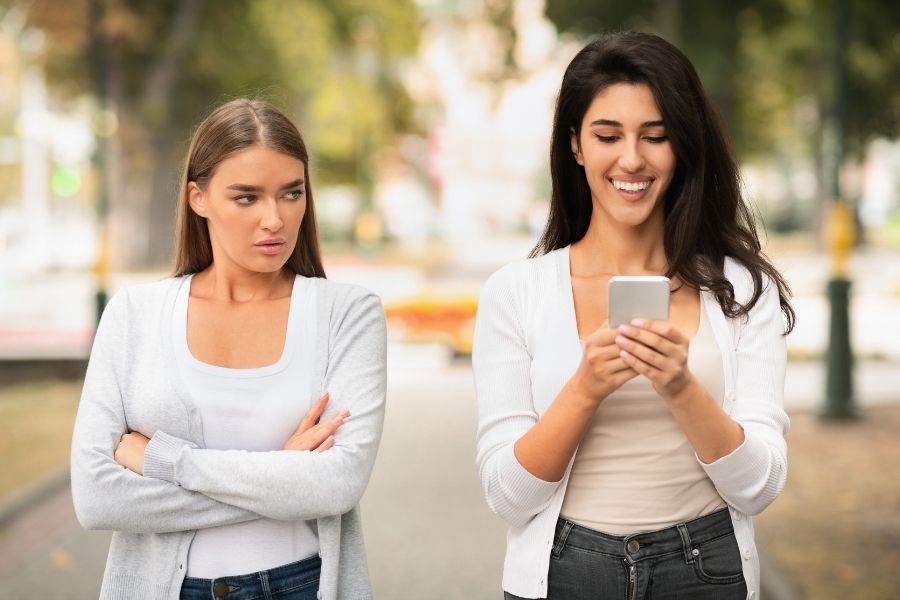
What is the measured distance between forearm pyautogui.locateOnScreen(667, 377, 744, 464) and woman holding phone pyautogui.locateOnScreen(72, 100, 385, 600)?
2.66 feet

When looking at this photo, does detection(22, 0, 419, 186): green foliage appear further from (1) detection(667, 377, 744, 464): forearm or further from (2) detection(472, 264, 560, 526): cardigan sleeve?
(1) detection(667, 377, 744, 464): forearm

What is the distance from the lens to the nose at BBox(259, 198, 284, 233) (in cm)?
294

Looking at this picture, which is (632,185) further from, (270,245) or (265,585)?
(265,585)

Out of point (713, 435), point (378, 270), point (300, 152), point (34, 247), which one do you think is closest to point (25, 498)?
point (300, 152)

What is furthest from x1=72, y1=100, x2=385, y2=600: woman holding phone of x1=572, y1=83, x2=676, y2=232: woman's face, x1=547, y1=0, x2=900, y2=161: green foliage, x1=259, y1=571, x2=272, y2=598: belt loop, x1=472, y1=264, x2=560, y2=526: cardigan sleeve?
x1=547, y1=0, x2=900, y2=161: green foliage

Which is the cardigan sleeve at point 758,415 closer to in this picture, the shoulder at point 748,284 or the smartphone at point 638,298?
the shoulder at point 748,284

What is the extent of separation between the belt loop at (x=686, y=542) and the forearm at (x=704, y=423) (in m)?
0.18

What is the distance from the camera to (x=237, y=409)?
295cm

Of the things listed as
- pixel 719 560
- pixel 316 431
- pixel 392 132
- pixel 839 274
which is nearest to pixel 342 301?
pixel 316 431

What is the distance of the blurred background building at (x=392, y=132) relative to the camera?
40.7 feet

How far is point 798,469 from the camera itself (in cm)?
951

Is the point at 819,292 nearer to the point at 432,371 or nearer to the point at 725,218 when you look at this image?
the point at 432,371

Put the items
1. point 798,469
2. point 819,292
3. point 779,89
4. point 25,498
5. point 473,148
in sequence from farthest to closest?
point 473,148 → point 779,89 → point 819,292 → point 798,469 → point 25,498

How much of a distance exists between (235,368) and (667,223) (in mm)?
1113
